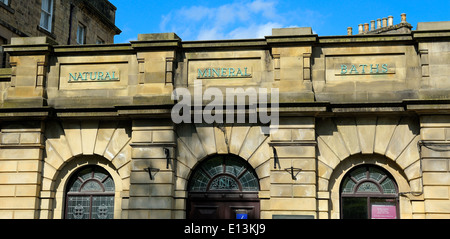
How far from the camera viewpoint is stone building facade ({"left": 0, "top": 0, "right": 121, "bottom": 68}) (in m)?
23.4

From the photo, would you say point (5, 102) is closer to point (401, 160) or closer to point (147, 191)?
point (147, 191)

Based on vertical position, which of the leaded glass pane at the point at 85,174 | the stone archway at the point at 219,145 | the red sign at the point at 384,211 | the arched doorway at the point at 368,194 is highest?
the stone archway at the point at 219,145

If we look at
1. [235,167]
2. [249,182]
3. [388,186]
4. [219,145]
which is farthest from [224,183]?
[388,186]

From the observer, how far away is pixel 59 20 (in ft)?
88.7

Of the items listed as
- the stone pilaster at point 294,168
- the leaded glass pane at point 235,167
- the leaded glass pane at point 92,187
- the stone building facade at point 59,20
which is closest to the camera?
the stone pilaster at point 294,168

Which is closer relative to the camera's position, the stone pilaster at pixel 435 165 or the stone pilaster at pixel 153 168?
the stone pilaster at pixel 435 165

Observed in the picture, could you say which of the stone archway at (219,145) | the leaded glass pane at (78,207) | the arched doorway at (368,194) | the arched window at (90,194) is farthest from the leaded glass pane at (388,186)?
the leaded glass pane at (78,207)

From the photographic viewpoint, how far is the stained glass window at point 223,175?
1620 centimetres

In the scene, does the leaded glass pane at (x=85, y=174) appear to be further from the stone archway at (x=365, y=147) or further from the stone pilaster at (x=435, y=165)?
the stone pilaster at (x=435, y=165)

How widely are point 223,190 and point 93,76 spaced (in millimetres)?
5258

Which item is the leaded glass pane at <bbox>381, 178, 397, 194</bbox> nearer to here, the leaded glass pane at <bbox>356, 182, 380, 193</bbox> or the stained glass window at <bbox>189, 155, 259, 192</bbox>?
the leaded glass pane at <bbox>356, 182, 380, 193</bbox>

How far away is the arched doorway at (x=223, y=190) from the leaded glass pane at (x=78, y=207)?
3064 millimetres

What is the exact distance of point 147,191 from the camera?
15852 millimetres

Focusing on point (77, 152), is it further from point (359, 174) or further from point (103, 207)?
point (359, 174)
